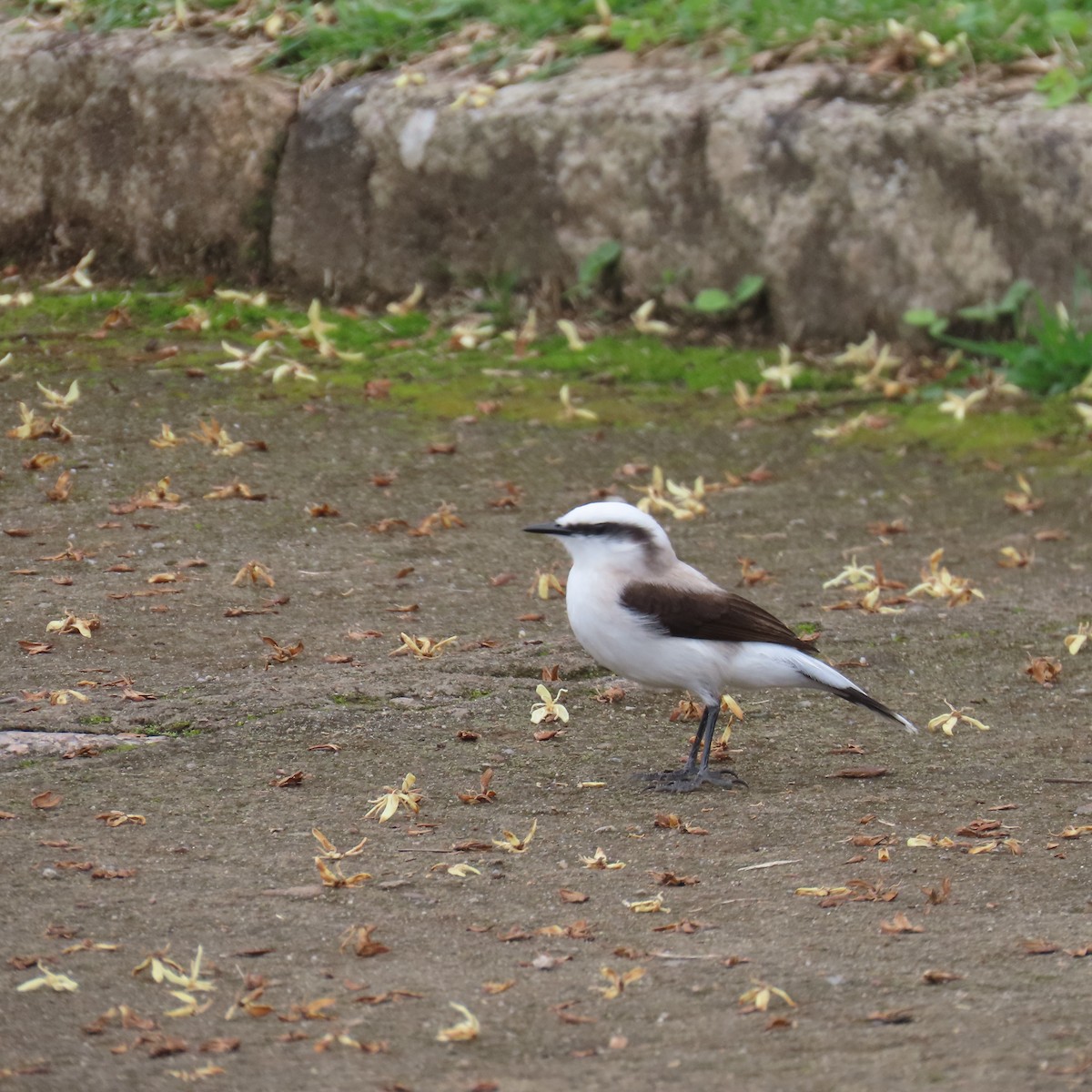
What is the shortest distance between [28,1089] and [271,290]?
703 cm

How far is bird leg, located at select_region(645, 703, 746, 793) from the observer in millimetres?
4520

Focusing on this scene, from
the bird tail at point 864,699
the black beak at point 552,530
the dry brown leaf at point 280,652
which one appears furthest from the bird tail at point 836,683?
the dry brown leaf at point 280,652

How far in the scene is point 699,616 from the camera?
466 centimetres

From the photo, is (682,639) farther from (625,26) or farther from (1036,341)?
(625,26)

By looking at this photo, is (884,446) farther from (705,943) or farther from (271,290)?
(705,943)

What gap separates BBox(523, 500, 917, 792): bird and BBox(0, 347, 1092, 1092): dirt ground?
0.22 m

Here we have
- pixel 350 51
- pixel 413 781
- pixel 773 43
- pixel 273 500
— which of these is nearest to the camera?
pixel 413 781

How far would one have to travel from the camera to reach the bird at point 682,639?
461cm

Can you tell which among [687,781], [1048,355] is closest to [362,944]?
[687,781]

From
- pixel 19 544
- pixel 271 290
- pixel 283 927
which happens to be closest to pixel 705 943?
pixel 283 927

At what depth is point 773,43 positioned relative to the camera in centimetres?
898

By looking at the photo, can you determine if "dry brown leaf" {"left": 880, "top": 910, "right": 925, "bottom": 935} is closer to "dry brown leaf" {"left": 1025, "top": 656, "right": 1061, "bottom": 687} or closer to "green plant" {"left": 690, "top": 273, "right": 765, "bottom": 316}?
"dry brown leaf" {"left": 1025, "top": 656, "right": 1061, "bottom": 687}

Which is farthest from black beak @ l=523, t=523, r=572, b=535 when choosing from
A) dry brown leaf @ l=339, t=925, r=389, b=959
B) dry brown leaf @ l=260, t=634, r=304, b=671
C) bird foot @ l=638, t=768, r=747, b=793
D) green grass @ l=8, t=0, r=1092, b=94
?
green grass @ l=8, t=0, r=1092, b=94

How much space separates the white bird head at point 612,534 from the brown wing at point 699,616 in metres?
0.15
